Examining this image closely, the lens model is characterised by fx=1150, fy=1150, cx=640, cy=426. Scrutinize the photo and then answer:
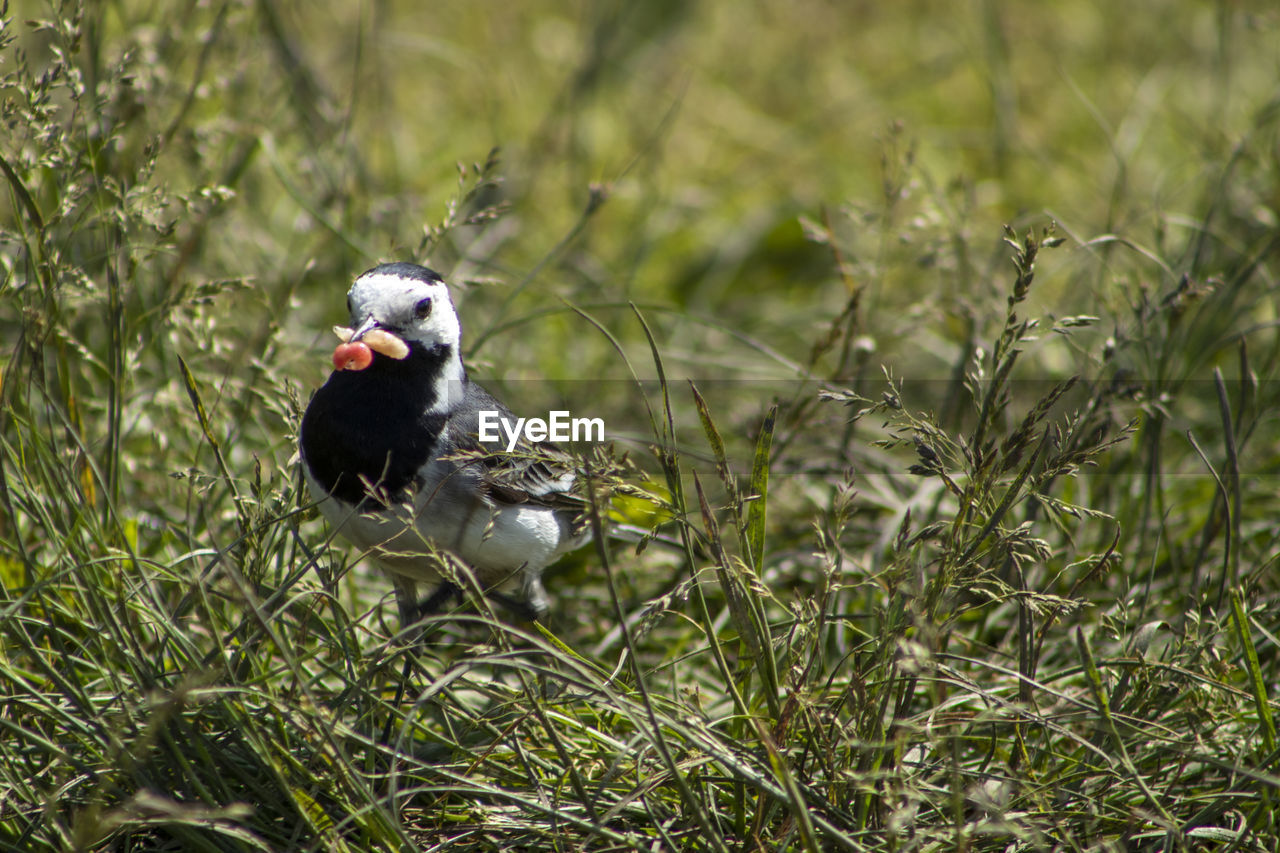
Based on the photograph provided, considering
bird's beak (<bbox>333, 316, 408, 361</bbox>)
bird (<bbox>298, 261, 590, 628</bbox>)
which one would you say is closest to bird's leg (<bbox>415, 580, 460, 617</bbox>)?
bird (<bbox>298, 261, 590, 628</bbox>)

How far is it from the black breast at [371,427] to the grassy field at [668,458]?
10cm

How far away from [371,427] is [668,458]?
1.96ft

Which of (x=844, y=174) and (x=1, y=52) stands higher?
(x=1, y=52)

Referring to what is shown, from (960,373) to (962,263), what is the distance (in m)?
0.38

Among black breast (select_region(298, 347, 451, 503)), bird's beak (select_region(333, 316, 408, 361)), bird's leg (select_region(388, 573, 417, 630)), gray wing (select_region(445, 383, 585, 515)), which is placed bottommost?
bird's leg (select_region(388, 573, 417, 630))

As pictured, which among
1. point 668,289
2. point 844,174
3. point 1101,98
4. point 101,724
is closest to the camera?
point 101,724

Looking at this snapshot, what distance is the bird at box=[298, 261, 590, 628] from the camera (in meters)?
2.00

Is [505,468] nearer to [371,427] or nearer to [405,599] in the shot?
[371,427]

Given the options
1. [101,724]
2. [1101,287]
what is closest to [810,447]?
[1101,287]

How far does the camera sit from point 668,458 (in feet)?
5.77

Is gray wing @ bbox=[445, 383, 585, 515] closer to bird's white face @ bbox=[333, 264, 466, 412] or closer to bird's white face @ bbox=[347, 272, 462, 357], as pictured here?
bird's white face @ bbox=[333, 264, 466, 412]

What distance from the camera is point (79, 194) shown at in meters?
2.00

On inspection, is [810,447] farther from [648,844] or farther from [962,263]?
[648,844]

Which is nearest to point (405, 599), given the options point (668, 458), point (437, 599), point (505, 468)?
point (437, 599)
